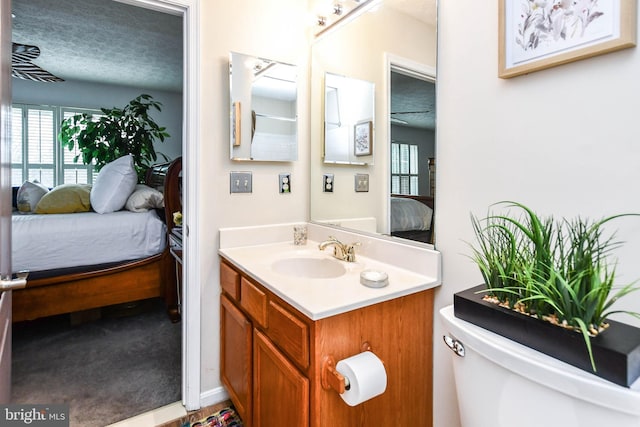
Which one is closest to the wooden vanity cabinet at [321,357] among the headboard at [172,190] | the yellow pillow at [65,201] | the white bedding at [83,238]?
the headboard at [172,190]

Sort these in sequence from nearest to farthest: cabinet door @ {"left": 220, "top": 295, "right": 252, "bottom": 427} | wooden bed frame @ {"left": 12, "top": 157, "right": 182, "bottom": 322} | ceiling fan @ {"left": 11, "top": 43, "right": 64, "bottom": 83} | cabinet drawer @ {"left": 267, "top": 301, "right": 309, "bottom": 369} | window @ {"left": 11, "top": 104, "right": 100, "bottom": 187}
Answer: cabinet drawer @ {"left": 267, "top": 301, "right": 309, "bottom": 369}
cabinet door @ {"left": 220, "top": 295, "right": 252, "bottom": 427}
wooden bed frame @ {"left": 12, "top": 157, "right": 182, "bottom": 322}
ceiling fan @ {"left": 11, "top": 43, "right": 64, "bottom": 83}
window @ {"left": 11, "top": 104, "right": 100, "bottom": 187}

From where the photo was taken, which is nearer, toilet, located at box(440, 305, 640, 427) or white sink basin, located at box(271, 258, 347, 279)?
toilet, located at box(440, 305, 640, 427)

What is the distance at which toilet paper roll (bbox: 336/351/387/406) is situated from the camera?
0.88 m

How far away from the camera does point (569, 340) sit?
617 mm

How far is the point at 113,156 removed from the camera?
161 inches

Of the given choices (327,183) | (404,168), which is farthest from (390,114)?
(327,183)

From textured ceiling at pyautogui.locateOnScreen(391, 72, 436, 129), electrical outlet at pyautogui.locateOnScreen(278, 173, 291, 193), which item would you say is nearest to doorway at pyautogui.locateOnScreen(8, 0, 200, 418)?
electrical outlet at pyautogui.locateOnScreen(278, 173, 291, 193)

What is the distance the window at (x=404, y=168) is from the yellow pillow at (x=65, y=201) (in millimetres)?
2725

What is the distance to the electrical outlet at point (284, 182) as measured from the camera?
1.87 metres

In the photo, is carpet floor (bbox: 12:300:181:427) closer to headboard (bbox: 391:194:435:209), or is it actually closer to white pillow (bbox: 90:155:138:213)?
white pillow (bbox: 90:155:138:213)

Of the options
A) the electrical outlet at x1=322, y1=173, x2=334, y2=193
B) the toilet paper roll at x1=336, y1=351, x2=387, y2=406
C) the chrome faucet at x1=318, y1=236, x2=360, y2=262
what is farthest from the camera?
the electrical outlet at x1=322, y1=173, x2=334, y2=193

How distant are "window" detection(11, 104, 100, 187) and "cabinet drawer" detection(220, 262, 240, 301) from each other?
4575 mm

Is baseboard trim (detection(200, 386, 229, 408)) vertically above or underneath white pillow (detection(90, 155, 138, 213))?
underneath

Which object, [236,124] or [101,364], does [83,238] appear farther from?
[236,124]
